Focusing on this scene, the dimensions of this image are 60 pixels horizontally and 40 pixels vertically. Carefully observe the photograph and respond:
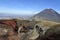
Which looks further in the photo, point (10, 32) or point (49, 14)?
point (49, 14)

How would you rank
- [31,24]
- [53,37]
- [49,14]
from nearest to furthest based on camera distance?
1. [53,37]
2. [31,24]
3. [49,14]

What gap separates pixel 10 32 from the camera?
2436 cm

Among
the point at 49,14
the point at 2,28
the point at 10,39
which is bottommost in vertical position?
the point at 10,39

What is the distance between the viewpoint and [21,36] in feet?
77.8

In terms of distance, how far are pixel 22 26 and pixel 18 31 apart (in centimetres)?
169

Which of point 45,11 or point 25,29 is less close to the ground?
point 45,11

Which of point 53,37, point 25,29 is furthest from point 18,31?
point 53,37

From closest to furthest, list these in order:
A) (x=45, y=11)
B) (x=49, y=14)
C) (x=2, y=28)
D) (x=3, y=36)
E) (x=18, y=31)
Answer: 1. (x=3, y=36)
2. (x=2, y=28)
3. (x=18, y=31)
4. (x=49, y=14)
5. (x=45, y=11)

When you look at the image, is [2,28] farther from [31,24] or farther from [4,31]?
[31,24]

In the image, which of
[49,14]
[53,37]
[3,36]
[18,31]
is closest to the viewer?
[53,37]

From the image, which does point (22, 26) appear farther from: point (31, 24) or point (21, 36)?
point (21, 36)

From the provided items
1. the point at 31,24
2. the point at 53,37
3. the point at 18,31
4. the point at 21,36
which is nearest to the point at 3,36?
the point at 21,36

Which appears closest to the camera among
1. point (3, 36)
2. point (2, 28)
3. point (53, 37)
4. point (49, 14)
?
point (53, 37)

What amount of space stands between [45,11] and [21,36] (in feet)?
424
